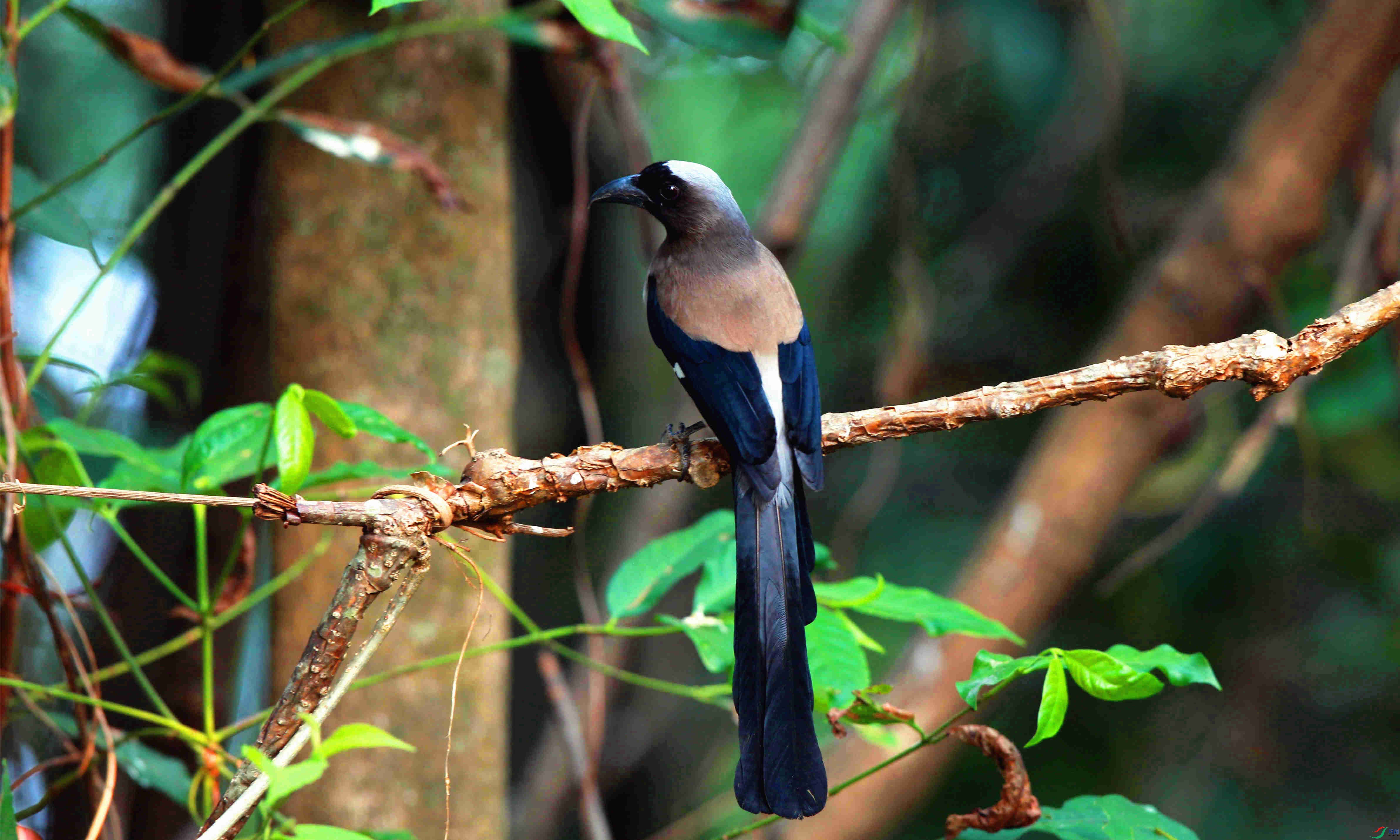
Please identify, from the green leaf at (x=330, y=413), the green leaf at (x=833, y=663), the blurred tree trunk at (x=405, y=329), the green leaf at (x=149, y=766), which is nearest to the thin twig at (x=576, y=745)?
the blurred tree trunk at (x=405, y=329)

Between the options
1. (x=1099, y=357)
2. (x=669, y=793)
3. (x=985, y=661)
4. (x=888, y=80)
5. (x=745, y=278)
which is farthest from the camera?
(x=888, y=80)

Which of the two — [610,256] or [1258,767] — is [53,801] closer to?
[610,256]

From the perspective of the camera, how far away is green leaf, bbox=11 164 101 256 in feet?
4.99

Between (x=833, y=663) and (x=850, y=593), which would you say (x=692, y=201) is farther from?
(x=833, y=663)

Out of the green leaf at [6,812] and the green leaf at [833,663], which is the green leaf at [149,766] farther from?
the green leaf at [833,663]

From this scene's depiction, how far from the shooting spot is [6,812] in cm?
88

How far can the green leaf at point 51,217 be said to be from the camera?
1.52 meters

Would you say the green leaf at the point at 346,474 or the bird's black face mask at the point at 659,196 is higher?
the bird's black face mask at the point at 659,196

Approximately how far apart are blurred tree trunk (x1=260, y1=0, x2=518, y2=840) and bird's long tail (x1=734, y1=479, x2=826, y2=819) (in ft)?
2.81

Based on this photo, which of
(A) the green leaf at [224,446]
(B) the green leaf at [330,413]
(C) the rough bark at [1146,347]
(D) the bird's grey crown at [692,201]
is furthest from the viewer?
(C) the rough bark at [1146,347]

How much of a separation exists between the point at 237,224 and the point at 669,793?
2.43 metres

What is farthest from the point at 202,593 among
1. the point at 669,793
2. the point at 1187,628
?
the point at 1187,628

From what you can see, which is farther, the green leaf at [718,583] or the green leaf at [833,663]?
the green leaf at [718,583]

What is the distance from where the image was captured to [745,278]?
1726 mm
